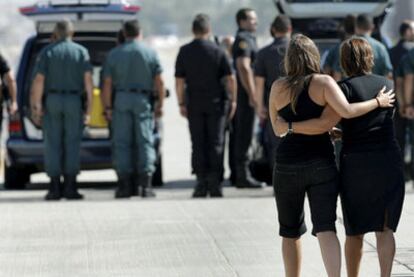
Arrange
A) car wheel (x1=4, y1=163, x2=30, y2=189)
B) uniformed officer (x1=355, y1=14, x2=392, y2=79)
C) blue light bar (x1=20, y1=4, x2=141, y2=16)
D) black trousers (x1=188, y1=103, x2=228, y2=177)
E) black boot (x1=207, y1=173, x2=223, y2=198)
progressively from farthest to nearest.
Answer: car wheel (x1=4, y1=163, x2=30, y2=189) < blue light bar (x1=20, y1=4, x2=141, y2=16) < black boot (x1=207, y1=173, x2=223, y2=198) < black trousers (x1=188, y1=103, x2=228, y2=177) < uniformed officer (x1=355, y1=14, x2=392, y2=79)

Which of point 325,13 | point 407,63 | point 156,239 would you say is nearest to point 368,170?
point 156,239

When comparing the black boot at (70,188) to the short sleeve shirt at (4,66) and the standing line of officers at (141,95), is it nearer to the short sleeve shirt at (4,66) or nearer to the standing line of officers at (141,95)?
the standing line of officers at (141,95)

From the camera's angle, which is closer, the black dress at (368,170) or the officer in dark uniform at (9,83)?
the black dress at (368,170)

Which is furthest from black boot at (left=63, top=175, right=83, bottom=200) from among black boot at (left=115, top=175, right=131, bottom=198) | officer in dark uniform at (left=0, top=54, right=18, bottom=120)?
officer in dark uniform at (left=0, top=54, right=18, bottom=120)

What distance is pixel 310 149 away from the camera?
8.68 m

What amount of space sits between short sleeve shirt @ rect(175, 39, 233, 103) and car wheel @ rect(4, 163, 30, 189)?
2.84 meters

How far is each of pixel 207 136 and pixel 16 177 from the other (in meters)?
2.93

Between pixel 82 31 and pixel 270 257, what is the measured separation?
6412mm

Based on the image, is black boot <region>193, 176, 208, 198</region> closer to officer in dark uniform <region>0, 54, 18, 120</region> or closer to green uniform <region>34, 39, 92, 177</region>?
green uniform <region>34, 39, 92, 177</region>

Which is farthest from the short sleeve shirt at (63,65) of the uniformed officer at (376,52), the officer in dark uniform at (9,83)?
the uniformed officer at (376,52)

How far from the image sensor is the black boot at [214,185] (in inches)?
595

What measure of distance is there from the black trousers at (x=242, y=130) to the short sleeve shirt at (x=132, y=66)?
1536 millimetres

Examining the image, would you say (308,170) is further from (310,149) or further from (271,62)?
(271,62)

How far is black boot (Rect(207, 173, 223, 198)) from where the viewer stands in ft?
49.6
